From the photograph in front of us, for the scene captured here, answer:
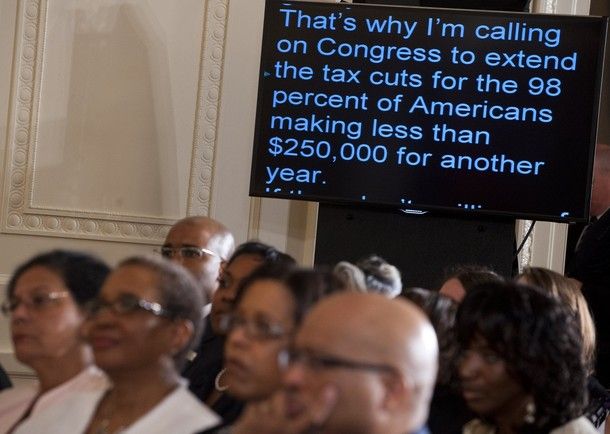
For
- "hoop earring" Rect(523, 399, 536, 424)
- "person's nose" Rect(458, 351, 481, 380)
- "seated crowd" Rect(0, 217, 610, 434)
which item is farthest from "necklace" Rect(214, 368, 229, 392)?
"hoop earring" Rect(523, 399, 536, 424)

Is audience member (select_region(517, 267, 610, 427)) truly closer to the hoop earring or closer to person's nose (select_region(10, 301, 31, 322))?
the hoop earring

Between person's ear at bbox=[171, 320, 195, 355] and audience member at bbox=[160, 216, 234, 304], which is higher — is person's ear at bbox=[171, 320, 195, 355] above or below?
below

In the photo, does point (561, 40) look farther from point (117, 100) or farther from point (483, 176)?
point (117, 100)

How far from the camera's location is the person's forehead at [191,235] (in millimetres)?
4293

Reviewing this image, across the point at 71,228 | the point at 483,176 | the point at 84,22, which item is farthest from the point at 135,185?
the point at 483,176

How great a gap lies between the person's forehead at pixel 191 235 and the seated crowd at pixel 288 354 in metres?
0.99

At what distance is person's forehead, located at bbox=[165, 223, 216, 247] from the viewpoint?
4.29 metres

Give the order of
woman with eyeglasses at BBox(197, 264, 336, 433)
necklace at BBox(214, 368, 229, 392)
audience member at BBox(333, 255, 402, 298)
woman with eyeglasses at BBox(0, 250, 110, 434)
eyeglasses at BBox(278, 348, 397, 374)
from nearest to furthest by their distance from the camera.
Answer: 1. eyeglasses at BBox(278, 348, 397, 374)
2. woman with eyeglasses at BBox(197, 264, 336, 433)
3. woman with eyeglasses at BBox(0, 250, 110, 434)
4. audience member at BBox(333, 255, 402, 298)
5. necklace at BBox(214, 368, 229, 392)

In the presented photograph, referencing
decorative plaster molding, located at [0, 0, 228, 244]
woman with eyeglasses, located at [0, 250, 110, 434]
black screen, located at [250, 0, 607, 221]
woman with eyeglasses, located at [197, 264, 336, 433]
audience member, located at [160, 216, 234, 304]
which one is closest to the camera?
woman with eyeglasses, located at [197, 264, 336, 433]

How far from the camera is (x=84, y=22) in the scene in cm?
568

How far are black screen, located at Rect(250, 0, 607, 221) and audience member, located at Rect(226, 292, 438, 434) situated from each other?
2.92 meters

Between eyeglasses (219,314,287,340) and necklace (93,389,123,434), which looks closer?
eyeglasses (219,314,287,340)

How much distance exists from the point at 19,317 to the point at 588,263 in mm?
2668

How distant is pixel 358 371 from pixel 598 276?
314 centimetres
